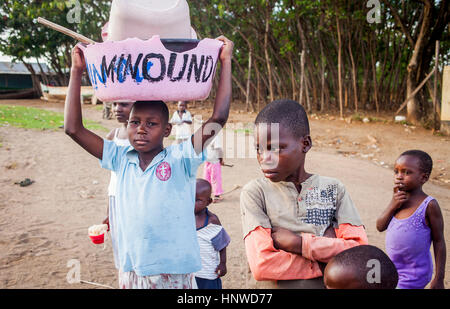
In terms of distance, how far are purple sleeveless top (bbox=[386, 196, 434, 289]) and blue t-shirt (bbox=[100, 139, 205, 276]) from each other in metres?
1.29

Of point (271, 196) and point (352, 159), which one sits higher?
point (271, 196)

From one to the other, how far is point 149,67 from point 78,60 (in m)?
0.44

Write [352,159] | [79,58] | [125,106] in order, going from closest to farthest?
1. [79,58]
2. [125,106]
3. [352,159]

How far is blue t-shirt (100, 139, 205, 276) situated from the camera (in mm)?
1789

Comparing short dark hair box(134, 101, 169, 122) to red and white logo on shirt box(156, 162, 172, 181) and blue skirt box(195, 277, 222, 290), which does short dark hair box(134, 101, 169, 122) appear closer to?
red and white logo on shirt box(156, 162, 172, 181)

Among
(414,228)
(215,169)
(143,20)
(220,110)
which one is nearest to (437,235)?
(414,228)

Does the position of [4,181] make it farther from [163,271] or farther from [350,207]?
[350,207]

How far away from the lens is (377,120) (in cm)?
1083

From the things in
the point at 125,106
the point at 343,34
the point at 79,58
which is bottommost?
the point at 125,106

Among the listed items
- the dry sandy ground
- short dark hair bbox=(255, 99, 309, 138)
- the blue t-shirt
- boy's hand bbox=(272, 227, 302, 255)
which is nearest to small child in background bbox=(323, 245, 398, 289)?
boy's hand bbox=(272, 227, 302, 255)

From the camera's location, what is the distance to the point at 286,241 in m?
1.46

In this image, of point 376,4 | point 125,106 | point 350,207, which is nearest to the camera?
point 350,207
